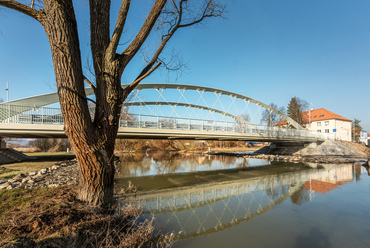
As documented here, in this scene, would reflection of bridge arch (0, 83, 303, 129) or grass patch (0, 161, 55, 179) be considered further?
reflection of bridge arch (0, 83, 303, 129)

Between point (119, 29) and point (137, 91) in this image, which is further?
point (137, 91)

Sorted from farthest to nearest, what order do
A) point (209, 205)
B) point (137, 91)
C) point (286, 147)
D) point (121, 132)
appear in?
point (286, 147) < point (137, 91) < point (121, 132) < point (209, 205)

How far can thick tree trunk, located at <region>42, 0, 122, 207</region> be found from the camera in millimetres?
3576

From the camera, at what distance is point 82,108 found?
380 centimetres

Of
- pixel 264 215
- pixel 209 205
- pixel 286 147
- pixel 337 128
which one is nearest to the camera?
pixel 264 215

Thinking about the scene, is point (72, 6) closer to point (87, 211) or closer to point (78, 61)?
point (78, 61)

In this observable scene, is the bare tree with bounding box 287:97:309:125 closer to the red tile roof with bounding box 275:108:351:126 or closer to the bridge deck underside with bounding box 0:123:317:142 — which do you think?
the red tile roof with bounding box 275:108:351:126

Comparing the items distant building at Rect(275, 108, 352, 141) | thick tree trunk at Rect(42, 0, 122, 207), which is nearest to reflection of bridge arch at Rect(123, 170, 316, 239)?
thick tree trunk at Rect(42, 0, 122, 207)

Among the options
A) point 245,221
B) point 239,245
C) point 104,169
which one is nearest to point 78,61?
point 104,169

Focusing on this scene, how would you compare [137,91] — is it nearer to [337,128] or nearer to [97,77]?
[97,77]

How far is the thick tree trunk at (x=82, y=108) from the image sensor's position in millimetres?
3576

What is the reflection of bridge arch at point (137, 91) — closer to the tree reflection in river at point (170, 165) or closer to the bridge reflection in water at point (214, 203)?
the tree reflection in river at point (170, 165)

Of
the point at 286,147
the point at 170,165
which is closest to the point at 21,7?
the point at 170,165

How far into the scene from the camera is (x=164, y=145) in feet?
168
